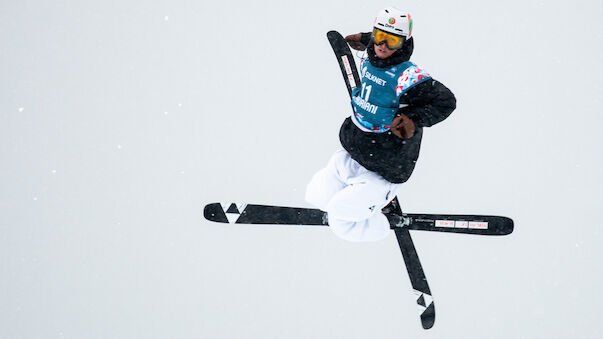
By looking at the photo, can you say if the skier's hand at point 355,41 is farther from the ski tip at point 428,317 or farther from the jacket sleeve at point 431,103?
the ski tip at point 428,317

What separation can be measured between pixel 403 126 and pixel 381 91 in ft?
1.04

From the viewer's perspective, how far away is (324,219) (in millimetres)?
4453

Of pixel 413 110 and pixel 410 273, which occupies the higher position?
pixel 413 110

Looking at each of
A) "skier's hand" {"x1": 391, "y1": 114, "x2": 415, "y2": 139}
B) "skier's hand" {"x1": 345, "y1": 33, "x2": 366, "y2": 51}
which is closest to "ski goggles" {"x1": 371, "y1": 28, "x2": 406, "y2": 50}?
"skier's hand" {"x1": 391, "y1": 114, "x2": 415, "y2": 139}

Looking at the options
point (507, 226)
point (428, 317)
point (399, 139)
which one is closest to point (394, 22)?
point (399, 139)

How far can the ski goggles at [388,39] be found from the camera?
3545 millimetres

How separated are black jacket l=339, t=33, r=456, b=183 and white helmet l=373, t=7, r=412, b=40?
10 centimetres

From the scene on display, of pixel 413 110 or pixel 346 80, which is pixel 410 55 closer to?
pixel 413 110

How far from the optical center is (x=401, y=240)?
4.52 meters

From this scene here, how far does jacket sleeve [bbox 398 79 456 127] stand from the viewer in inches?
139

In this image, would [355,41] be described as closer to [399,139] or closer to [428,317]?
[399,139]

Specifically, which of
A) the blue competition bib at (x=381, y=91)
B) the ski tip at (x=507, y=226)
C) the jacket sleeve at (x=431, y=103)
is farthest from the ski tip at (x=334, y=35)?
the ski tip at (x=507, y=226)

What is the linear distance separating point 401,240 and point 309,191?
0.78m

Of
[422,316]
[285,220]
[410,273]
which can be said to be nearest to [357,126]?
[285,220]
